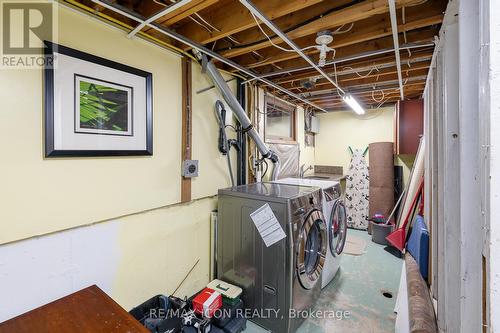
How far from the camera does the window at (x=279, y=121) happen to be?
3376 mm

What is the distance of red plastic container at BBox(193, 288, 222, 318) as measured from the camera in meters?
1.71

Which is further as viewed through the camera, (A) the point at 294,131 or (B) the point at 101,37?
(A) the point at 294,131

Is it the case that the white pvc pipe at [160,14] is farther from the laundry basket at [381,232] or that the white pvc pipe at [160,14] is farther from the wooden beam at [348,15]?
the laundry basket at [381,232]

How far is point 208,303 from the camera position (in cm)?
173

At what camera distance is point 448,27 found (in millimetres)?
1390

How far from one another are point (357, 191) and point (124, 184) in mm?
3890

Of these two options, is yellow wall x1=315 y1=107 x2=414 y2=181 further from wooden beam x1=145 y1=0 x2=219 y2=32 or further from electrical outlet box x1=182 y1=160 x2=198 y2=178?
wooden beam x1=145 y1=0 x2=219 y2=32

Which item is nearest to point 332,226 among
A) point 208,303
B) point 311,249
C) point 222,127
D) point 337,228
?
point 337,228

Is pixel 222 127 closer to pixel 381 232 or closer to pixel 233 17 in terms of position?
pixel 233 17

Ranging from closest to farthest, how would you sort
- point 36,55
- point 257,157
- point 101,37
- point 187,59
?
point 36,55 < point 101,37 < point 187,59 < point 257,157

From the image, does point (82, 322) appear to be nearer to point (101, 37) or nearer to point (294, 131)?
point (101, 37)

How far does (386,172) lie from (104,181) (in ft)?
13.4

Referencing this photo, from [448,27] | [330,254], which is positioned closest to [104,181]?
[330,254]

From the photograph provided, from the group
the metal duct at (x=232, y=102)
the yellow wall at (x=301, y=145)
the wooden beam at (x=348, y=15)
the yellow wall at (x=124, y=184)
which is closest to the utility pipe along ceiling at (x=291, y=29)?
the wooden beam at (x=348, y=15)
